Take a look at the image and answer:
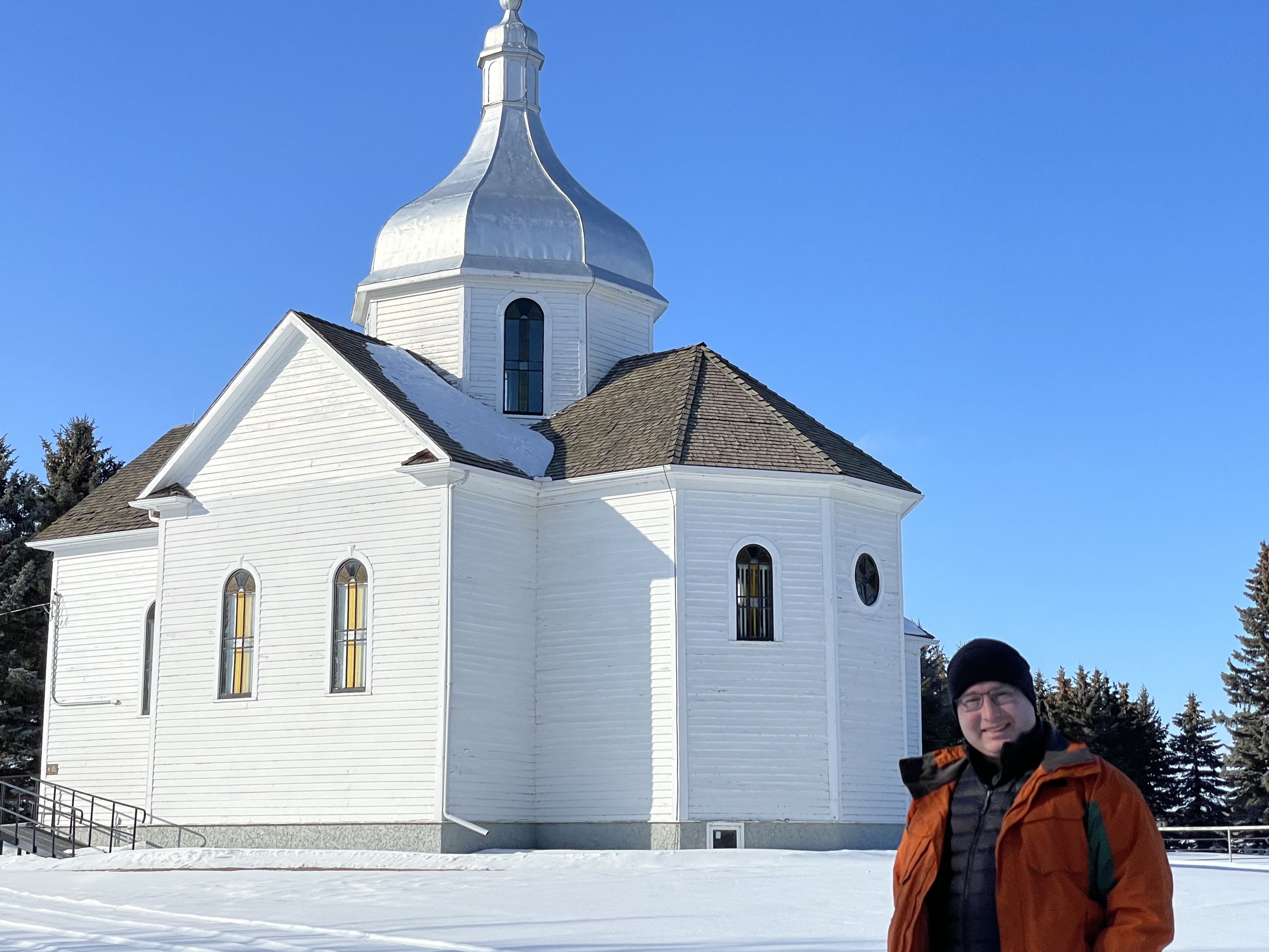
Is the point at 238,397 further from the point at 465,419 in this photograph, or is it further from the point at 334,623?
the point at 334,623

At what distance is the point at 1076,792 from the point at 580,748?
17.8m

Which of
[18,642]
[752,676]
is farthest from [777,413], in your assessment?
[18,642]

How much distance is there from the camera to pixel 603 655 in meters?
21.8

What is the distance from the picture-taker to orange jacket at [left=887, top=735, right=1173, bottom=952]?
4141mm

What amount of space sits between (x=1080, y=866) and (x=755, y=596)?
17.5m

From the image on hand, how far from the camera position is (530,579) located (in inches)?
882

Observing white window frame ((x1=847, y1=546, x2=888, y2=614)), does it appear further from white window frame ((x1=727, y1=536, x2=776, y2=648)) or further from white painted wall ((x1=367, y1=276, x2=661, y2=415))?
white painted wall ((x1=367, y1=276, x2=661, y2=415))

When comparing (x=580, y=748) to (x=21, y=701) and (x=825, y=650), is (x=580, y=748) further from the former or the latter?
(x=21, y=701)

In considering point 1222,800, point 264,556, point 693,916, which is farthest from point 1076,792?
point 1222,800

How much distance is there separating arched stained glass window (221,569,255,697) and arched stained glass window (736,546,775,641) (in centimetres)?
751

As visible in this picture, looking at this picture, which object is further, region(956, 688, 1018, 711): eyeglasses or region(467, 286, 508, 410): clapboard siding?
region(467, 286, 508, 410): clapboard siding

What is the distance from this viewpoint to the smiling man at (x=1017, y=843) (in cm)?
419

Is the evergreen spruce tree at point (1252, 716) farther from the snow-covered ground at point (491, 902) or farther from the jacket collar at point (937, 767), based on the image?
the jacket collar at point (937, 767)

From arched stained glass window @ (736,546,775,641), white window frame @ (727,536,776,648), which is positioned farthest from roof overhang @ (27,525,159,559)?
arched stained glass window @ (736,546,775,641)
